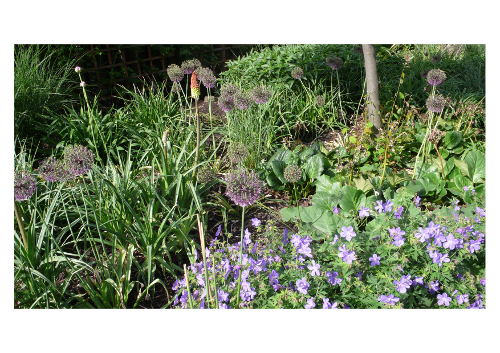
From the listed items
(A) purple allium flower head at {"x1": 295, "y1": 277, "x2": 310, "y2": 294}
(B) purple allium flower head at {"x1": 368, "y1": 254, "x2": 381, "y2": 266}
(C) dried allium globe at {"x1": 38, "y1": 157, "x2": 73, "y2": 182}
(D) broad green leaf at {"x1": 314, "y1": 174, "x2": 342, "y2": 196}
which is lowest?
(A) purple allium flower head at {"x1": 295, "y1": 277, "x2": 310, "y2": 294}

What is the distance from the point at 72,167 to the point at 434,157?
286 cm

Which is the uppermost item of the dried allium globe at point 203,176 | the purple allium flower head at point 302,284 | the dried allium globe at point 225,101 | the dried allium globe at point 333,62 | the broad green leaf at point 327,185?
the dried allium globe at point 333,62

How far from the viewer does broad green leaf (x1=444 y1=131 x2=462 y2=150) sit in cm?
331

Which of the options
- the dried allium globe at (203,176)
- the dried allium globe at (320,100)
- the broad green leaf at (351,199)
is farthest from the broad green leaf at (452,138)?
the dried allium globe at (203,176)

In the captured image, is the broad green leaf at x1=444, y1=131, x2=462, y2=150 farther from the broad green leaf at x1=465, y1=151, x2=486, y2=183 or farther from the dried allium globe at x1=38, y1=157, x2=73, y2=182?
the dried allium globe at x1=38, y1=157, x2=73, y2=182

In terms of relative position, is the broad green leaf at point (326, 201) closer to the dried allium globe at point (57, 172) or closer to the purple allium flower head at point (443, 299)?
the purple allium flower head at point (443, 299)

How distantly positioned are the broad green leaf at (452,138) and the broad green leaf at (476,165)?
0.49 meters

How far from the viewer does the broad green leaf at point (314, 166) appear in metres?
2.89

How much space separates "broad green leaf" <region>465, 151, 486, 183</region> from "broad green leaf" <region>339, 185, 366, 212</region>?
1.00 metres

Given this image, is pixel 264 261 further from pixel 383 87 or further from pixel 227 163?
pixel 383 87

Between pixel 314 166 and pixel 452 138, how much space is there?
141cm

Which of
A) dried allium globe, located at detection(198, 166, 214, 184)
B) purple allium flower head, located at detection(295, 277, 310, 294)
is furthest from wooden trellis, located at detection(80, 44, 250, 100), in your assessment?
purple allium flower head, located at detection(295, 277, 310, 294)

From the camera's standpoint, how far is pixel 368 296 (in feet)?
5.80
